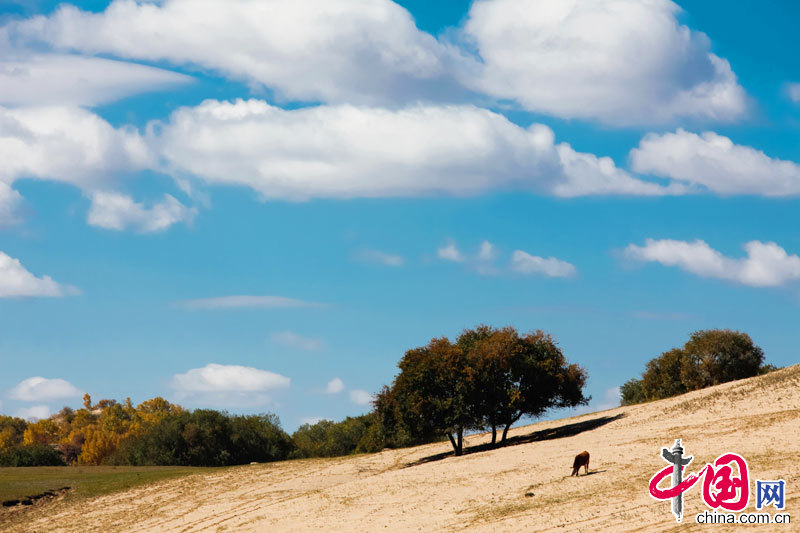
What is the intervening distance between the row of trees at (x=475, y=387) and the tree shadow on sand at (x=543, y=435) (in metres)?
1.50

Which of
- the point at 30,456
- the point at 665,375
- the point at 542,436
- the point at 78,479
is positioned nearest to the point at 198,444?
the point at 30,456

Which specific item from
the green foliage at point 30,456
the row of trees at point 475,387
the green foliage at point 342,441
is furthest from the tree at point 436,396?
the green foliage at point 30,456

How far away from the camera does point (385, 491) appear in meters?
44.6

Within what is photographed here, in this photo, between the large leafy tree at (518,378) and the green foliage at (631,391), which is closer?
the large leafy tree at (518,378)

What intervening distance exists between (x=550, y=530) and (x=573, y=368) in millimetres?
35911

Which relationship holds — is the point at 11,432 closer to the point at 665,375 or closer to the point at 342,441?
the point at 342,441

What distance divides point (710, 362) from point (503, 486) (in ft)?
158

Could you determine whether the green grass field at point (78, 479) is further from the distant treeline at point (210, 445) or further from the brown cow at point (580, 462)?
the brown cow at point (580, 462)

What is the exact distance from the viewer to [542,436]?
6594 centimetres

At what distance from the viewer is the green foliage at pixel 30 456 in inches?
3278

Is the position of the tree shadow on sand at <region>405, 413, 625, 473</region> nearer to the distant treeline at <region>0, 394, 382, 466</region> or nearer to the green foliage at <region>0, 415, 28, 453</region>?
the distant treeline at <region>0, 394, 382, 466</region>

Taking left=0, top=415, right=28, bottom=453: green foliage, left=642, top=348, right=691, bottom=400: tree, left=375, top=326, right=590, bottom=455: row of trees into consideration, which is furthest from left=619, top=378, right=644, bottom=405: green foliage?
left=0, top=415, right=28, bottom=453: green foliage

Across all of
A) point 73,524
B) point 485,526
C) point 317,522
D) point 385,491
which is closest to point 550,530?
point 485,526

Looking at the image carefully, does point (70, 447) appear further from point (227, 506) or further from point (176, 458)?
point (227, 506)
